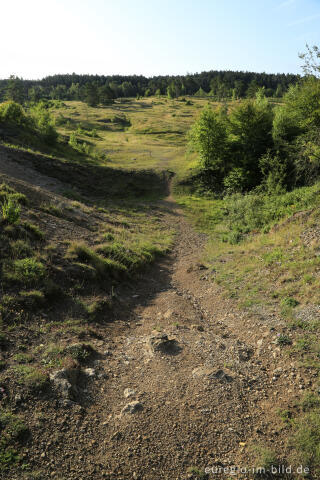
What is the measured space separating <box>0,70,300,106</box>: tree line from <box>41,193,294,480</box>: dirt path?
96.7 m

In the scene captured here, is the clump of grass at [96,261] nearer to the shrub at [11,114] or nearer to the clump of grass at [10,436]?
the clump of grass at [10,436]

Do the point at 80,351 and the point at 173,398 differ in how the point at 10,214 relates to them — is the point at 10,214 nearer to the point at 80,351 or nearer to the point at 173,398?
the point at 80,351

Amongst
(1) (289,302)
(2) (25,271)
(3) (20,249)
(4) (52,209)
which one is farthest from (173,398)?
(4) (52,209)

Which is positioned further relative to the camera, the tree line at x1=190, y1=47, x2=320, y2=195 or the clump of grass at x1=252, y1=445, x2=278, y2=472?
the tree line at x1=190, y1=47, x2=320, y2=195

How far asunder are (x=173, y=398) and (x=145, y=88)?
608 feet

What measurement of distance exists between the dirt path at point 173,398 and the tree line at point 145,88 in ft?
317

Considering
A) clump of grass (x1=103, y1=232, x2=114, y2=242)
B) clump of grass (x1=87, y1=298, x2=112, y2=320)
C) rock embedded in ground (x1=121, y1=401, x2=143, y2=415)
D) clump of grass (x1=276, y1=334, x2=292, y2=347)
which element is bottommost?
rock embedded in ground (x1=121, y1=401, x2=143, y2=415)

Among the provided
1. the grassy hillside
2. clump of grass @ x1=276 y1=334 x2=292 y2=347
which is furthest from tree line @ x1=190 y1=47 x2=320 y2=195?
clump of grass @ x1=276 y1=334 x2=292 y2=347

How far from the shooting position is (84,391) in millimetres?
6152

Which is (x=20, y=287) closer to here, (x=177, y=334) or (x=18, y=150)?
(x=177, y=334)

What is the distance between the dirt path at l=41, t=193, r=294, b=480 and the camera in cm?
493

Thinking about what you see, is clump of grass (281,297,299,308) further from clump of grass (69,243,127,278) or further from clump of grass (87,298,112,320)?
clump of grass (69,243,127,278)

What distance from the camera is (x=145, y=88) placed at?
6609 inches

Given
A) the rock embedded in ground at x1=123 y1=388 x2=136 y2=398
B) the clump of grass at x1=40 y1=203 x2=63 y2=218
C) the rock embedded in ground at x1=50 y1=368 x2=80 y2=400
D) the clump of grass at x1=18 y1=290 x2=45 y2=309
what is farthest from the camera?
the clump of grass at x1=40 y1=203 x2=63 y2=218
